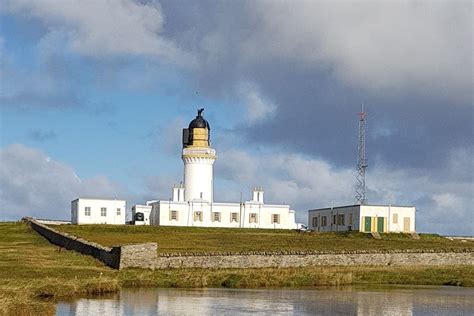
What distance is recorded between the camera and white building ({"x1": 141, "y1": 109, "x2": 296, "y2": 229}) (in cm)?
7781

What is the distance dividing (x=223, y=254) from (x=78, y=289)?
43.8 feet

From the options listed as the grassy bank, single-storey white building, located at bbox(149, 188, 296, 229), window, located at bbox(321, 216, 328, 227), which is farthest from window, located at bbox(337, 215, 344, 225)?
the grassy bank

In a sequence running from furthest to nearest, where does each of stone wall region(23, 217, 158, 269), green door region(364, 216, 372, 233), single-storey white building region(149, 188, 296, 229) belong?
single-storey white building region(149, 188, 296, 229) → green door region(364, 216, 372, 233) → stone wall region(23, 217, 158, 269)

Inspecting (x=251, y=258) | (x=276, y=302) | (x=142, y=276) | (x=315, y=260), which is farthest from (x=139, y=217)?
(x=276, y=302)

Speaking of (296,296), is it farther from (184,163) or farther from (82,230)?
(184,163)

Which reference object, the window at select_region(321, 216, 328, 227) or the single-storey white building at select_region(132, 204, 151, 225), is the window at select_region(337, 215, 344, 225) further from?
the single-storey white building at select_region(132, 204, 151, 225)

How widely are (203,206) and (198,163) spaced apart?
5021mm

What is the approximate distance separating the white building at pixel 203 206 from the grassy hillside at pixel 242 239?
11.9ft

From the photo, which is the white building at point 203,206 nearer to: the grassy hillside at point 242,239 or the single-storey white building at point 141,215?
the single-storey white building at point 141,215

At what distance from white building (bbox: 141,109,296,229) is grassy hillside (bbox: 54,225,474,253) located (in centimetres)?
362

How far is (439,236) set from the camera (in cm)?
7600

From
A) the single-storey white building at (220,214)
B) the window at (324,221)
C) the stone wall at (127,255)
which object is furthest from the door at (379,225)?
the stone wall at (127,255)

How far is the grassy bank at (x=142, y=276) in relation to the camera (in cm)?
3225

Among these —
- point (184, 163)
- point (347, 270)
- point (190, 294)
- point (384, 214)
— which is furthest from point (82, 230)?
point (190, 294)
